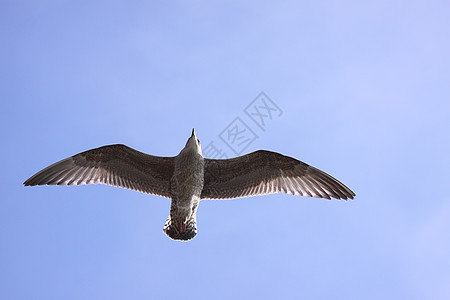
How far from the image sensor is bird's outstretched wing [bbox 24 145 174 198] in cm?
843

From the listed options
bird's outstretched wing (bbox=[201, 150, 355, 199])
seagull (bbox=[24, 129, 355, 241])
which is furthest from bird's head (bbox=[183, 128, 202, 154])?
bird's outstretched wing (bbox=[201, 150, 355, 199])

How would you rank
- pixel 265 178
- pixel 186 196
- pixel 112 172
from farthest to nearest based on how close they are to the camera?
1. pixel 265 178
2. pixel 112 172
3. pixel 186 196

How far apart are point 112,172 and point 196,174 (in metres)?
1.62

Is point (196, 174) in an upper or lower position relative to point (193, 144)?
lower

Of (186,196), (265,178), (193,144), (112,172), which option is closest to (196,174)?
(186,196)

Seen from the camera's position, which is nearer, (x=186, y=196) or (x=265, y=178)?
(x=186, y=196)

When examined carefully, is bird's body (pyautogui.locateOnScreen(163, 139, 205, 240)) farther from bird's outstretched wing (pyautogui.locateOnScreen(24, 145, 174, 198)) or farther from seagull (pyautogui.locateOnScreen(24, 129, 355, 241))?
bird's outstretched wing (pyautogui.locateOnScreen(24, 145, 174, 198))

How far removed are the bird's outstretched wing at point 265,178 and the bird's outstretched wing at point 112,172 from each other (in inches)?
33.4

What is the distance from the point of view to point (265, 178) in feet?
28.5

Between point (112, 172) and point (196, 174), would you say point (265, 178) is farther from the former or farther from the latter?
point (112, 172)

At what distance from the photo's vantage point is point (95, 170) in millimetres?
8594

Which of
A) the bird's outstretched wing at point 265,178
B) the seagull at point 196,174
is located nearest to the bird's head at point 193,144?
the seagull at point 196,174

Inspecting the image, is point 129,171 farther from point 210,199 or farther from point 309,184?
point 309,184

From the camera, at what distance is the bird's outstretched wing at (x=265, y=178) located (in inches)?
332
